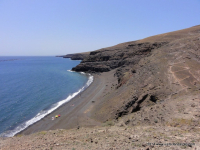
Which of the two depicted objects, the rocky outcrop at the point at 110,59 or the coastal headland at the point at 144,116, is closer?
the coastal headland at the point at 144,116

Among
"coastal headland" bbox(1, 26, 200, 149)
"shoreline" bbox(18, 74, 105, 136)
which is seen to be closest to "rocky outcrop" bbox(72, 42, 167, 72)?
"coastal headland" bbox(1, 26, 200, 149)

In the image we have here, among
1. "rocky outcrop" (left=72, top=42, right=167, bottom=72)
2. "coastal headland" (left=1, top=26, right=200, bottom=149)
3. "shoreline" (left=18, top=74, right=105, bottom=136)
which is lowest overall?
"shoreline" (left=18, top=74, right=105, bottom=136)

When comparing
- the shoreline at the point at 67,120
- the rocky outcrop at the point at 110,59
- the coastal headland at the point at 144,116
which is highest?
the rocky outcrop at the point at 110,59

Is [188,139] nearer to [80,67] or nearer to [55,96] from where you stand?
[55,96]

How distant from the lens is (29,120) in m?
23.9

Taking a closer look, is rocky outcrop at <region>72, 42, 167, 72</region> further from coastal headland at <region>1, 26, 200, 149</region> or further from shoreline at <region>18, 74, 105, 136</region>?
shoreline at <region>18, 74, 105, 136</region>

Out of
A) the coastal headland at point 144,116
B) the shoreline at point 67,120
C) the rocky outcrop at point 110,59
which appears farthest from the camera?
the rocky outcrop at point 110,59

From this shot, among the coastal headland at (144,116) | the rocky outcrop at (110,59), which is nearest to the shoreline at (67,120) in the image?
the coastal headland at (144,116)

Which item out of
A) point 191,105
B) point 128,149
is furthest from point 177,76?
point 128,149

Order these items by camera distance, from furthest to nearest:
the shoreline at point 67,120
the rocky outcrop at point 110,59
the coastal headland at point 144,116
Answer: the rocky outcrop at point 110,59 < the shoreline at point 67,120 < the coastal headland at point 144,116

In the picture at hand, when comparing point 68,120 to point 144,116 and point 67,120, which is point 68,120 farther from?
point 144,116

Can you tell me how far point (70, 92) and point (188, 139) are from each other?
34576 millimetres

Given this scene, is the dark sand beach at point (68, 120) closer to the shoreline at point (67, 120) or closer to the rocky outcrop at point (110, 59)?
the shoreline at point (67, 120)

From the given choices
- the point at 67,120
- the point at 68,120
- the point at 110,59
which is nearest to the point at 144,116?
the point at 68,120
